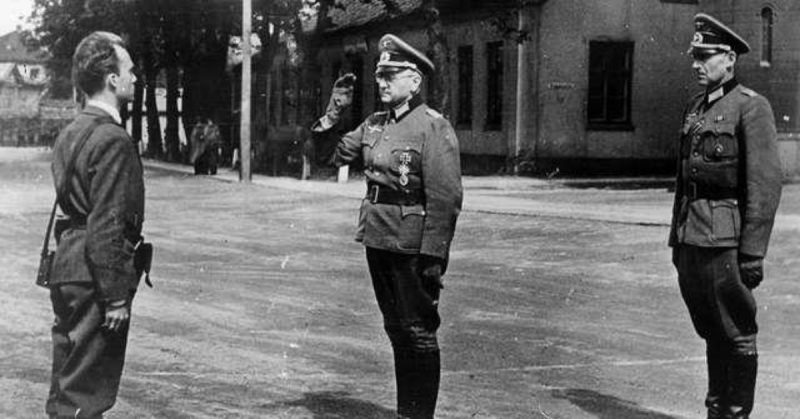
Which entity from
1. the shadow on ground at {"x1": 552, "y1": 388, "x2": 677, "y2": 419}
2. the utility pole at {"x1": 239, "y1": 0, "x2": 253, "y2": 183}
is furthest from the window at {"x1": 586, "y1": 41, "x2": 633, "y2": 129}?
the shadow on ground at {"x1": 552, "y1": 388, "x2": 677, "y2": 419}

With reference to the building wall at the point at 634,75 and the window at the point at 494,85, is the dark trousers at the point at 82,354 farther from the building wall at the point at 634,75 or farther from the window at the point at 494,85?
the window at the point at 494,85

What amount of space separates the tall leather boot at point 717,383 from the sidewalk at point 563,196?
1036 centimetres

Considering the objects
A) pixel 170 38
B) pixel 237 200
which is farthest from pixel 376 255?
Result: pixel 170 38

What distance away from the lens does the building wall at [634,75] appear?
32188mm

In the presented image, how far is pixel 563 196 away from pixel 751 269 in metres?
18.7

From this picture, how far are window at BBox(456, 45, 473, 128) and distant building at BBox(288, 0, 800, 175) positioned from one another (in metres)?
0.11

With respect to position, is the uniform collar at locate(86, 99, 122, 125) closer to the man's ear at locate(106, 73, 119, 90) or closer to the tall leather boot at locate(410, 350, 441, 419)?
the man's ear at locate(106, 73, 119, 90)

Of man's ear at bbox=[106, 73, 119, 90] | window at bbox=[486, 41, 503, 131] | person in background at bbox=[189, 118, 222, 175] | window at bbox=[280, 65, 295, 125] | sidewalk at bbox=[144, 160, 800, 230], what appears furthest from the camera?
window at bbox=[280, 65, 295, 125]

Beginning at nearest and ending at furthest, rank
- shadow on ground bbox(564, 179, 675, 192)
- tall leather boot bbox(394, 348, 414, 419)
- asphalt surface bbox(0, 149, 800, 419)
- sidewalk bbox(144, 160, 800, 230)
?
tall leather boot bbox(394, 348, 414, 419)
asphalt surface bbox(0, 149, 800, 419)
sidewalk bbox(144, 160, 800, 230)
shadow on ground bbox(564, 179, 675, 192)

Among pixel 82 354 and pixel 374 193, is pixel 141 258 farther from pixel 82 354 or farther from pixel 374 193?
pixel 374 193

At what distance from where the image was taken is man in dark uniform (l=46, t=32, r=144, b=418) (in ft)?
16.1

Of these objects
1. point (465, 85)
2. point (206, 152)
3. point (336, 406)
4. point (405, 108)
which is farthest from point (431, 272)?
point (206, 152)

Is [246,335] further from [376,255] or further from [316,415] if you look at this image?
[376,255]

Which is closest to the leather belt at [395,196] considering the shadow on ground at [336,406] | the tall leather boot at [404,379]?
the tall leather boot at [404,379]
